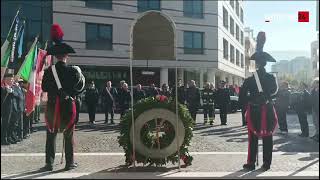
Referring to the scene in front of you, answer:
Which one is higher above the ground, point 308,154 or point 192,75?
point 192,75

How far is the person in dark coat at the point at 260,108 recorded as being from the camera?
25.8ft

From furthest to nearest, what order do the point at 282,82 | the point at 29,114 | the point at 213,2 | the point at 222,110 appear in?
the point at 213,2 → the point at 222,110 → the point at 282,82 → the point at 29,114

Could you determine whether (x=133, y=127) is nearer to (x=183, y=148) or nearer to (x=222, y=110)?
(x=183, y=148)

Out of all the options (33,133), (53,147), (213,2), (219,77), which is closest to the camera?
(53,147)

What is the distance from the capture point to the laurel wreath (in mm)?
7953

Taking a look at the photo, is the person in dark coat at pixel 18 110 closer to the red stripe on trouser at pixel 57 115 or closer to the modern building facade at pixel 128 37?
the red stripe on trouser at pixel 57 115

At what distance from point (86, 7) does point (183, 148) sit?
26.9 metres

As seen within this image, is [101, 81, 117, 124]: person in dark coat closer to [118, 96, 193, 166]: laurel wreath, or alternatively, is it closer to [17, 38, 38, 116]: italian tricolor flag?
[17, 38, 38, 116]: italian tricolor flag

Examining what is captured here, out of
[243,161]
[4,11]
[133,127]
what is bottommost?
[243,161]

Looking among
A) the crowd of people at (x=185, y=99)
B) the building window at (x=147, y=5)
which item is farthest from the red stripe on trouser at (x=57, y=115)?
the building window at (x=147, y=5)

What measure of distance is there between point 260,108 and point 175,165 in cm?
181

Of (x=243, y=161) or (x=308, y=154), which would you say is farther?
(x=308, y=154)

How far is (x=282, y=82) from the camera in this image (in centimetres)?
1503

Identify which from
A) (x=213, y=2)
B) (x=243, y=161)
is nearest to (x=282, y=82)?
(x=243, y=161)
